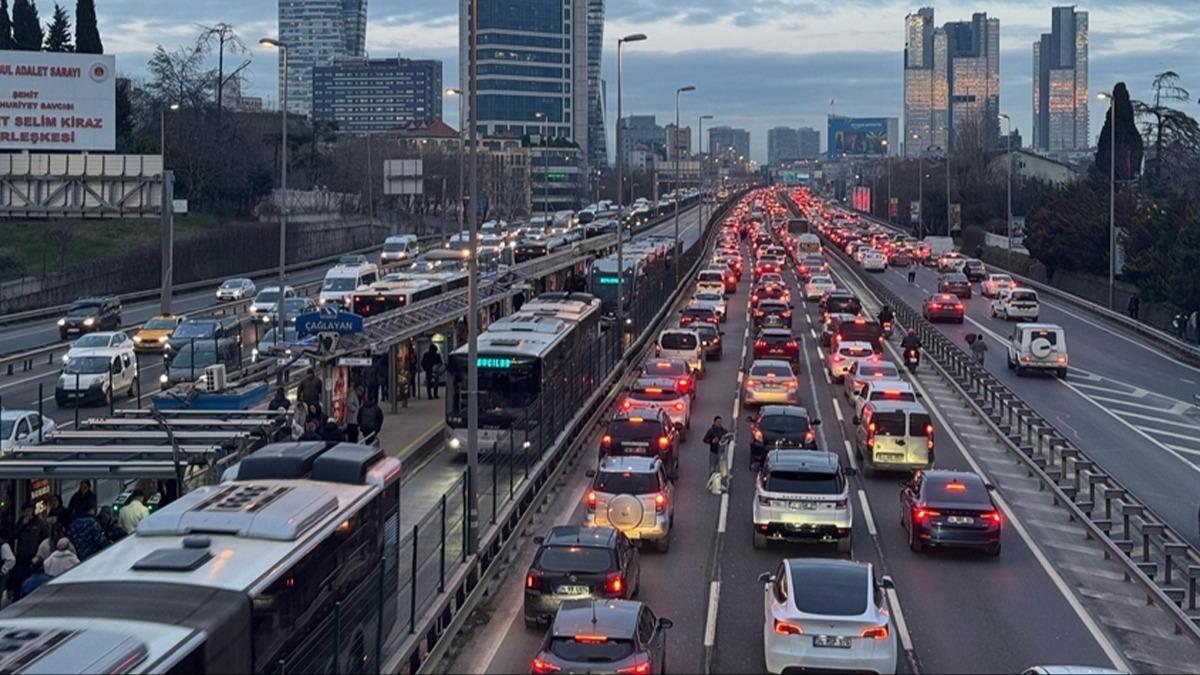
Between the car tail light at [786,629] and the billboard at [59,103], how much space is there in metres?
34.6

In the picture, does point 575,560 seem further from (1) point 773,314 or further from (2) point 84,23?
(2) point 84,23

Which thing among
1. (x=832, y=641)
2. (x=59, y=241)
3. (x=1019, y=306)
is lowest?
(x=832, y=641)

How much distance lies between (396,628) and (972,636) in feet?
23.7

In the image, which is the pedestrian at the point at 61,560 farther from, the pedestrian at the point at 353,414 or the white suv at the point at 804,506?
the pedestrian at the point at 353,414

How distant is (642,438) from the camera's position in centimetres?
2759

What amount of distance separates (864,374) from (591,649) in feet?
81.1

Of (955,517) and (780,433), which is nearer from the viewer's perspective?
(955,517)

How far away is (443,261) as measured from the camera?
59469mm

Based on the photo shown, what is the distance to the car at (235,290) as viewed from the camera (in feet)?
216

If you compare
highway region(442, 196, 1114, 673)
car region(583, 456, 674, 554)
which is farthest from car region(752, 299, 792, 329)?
car region(583, 456, 674, 554)

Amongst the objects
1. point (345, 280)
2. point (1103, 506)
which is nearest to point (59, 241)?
point (345, 280)

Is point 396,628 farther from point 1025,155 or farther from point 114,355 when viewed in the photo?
point 1025,155

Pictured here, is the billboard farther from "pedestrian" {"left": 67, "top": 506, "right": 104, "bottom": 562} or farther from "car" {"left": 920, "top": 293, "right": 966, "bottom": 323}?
"car" {"left": 920, "top": 293, "right": 966, "bottom": 323}

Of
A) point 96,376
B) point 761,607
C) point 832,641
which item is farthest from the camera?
point 96,376
